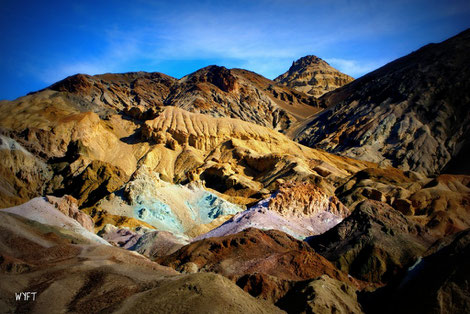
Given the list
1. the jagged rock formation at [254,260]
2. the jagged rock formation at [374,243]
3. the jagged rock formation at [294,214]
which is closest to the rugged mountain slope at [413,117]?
the jagged rock formation at [294,214]

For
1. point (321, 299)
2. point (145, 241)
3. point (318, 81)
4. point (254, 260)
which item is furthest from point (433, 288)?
point (318, 81)

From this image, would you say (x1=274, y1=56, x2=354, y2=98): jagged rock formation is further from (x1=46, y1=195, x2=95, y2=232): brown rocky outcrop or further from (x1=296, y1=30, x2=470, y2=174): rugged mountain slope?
(x1=46, y1=195, x2=95, y2=232): brown rocky outcrop

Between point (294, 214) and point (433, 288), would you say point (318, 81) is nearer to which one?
point (294, 214)

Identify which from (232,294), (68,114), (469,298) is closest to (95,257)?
(232,294)

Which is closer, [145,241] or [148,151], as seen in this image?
[145,241]

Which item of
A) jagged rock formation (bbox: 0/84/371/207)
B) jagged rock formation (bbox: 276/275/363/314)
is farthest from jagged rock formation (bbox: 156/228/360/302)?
jagged rock formation (bbox: 0/84/371/207)

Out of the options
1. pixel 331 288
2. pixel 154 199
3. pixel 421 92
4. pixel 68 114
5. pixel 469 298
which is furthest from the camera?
pixel 421 92

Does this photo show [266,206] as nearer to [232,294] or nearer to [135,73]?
[232,294]
